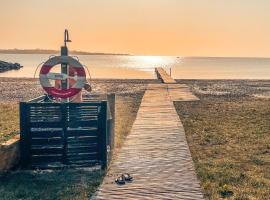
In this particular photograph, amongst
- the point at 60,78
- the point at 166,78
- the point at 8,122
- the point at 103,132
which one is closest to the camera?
the point at 103,132

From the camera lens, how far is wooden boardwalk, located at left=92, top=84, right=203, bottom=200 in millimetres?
6781

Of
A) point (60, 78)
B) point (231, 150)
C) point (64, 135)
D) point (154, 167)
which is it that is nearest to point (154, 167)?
point (154, 167)

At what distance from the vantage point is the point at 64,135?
8.55m

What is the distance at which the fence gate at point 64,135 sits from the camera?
27.9 feet

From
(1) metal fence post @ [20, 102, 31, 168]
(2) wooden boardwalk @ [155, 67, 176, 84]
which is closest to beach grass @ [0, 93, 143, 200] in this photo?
(1) metal fence post @ [20, 102, 31, 168]

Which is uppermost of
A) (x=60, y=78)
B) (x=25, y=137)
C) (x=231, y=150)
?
(x=60, y=78)

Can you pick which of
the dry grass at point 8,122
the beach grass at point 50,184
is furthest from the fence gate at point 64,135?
the dry grass at point 8,122

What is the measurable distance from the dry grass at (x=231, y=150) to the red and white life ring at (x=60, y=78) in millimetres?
3145

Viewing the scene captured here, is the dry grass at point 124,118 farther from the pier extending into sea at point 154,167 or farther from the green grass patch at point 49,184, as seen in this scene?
the green grass patch at point 49,184

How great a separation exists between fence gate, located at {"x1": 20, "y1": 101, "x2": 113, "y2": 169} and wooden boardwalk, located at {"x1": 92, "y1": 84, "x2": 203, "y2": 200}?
64cm

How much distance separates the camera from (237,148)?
1084 centimetres

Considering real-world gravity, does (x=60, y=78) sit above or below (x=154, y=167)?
above

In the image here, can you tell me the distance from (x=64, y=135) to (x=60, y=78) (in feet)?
4.57

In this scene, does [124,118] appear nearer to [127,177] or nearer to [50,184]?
[50,184]
